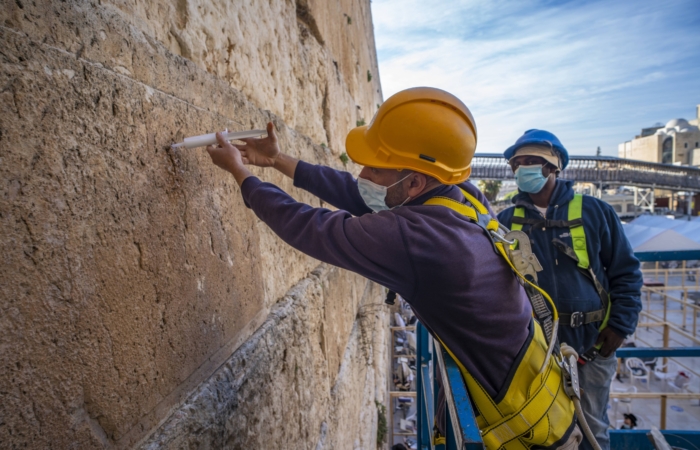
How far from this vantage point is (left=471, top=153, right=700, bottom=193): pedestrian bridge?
1017 inches

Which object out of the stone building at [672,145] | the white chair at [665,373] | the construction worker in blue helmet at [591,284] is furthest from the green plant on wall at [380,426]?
the stone building at [672,145]

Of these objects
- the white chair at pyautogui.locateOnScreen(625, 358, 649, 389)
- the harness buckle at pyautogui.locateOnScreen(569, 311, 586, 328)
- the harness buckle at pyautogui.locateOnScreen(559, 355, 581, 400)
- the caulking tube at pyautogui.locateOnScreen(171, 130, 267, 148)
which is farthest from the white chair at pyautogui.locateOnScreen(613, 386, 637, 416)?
the caulking tube at pyautogui.locateOnScreen(171, 130, 267, 148)

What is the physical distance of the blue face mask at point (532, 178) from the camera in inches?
104

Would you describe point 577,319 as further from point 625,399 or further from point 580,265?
point 625,399

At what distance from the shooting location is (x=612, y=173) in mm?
25906

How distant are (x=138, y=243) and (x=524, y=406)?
121cm

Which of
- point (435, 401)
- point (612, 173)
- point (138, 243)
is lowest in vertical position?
point (435, 401)

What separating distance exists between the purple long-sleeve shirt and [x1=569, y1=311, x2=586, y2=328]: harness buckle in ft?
4.04

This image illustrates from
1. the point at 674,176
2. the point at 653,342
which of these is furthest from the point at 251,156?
the point at 674,176

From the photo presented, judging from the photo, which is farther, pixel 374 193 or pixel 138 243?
pixel 374 193

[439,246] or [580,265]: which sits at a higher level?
[580,265]

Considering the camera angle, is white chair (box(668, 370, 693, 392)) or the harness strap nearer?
the harness strap

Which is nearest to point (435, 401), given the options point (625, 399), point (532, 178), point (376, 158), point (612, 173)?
point (376, 158)

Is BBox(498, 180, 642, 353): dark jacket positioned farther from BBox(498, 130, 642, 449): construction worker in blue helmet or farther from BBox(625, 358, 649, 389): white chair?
BBox(625, 358, 649, 389): white chair
